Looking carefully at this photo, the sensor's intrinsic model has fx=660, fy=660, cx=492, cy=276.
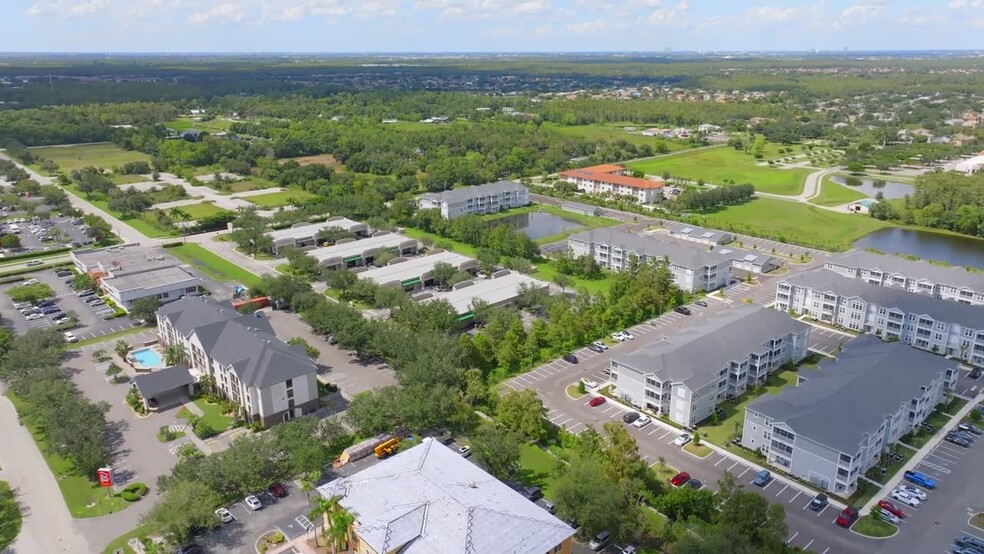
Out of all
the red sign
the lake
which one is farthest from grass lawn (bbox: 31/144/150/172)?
the lake

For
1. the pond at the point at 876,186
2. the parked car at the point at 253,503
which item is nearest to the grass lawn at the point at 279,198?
the parked car at the point at 253,503

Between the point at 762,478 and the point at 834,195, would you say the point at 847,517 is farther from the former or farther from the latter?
the point at 834,195

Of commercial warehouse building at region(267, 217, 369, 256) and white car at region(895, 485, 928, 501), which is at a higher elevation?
commercial warehouse building at region(267, 217, 369, 256)

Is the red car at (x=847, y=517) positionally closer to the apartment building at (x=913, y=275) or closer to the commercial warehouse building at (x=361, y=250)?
the apartment building at (x=913, y=275)

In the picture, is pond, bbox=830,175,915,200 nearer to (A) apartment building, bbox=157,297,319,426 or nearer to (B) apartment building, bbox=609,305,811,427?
(B) apartment building, bbox=609,305,811,427

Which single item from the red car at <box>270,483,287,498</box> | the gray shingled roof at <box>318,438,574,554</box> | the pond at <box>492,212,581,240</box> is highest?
the gray shingled roof at <box>318,438,574,554</box>

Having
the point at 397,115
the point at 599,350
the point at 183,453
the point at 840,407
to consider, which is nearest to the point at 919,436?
the point at 840,407
